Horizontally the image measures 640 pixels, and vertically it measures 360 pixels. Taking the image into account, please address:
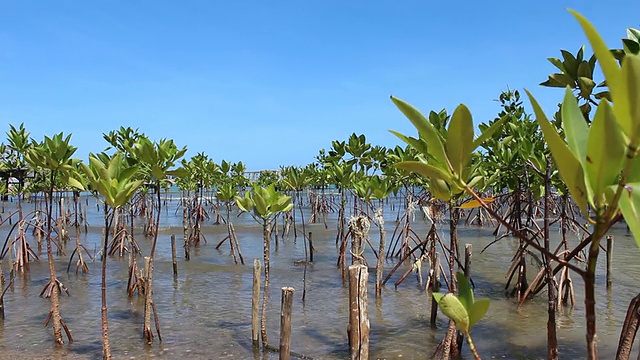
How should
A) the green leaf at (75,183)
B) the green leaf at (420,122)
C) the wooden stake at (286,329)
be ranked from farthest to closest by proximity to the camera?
the green leaf at (75,183), the wooden stake at (286,329), the green leaf at (420,122)

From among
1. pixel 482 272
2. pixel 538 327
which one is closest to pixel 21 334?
pixel 538 327

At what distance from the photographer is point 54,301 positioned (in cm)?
428

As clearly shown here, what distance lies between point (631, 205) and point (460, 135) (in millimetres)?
426

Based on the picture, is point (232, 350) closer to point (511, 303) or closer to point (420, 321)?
point (420, 321)

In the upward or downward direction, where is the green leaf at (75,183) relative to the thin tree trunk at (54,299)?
upward

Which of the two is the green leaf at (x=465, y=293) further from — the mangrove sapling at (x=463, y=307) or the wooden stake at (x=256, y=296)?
the wooden stake at (x=256, y=296)

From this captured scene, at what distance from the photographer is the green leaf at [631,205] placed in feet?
2.81

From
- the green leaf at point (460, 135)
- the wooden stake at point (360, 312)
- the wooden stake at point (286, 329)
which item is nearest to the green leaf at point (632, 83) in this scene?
the green leaf at point (460, 135)

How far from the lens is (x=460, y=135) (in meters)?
1.22

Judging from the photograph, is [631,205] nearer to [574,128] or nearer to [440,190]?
[574,128]

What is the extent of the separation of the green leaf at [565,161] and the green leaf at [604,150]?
21 millimetres

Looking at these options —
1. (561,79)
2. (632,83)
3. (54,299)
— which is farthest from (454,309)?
(54,299)

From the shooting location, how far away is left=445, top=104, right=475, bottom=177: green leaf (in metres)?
1.21

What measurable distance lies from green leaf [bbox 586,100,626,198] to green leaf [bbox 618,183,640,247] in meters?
0.07
